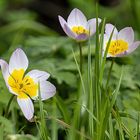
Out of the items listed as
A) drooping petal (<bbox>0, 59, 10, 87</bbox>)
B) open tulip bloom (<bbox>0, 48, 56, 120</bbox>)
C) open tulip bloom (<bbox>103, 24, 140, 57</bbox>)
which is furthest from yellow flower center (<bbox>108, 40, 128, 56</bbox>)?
drooping petal (<bbox>0, 59, 10, 87</bbox>)

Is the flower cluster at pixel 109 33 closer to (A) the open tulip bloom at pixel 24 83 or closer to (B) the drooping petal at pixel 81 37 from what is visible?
(B) the drooping petal at pixel 81 37

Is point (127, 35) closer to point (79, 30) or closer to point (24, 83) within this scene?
point (79, 30)

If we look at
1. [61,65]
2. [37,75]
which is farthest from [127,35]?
[61,65]

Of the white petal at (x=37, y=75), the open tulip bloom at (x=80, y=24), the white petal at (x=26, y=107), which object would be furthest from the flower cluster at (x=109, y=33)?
the white petal at (x=26, y=107)

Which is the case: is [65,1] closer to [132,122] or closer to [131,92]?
[131,92]

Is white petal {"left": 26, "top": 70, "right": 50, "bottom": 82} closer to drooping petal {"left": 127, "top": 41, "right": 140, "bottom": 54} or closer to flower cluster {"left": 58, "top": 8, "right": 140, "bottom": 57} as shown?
flower cluster {"left": 58, "top": 8, "right": 140, "bottom": 57}

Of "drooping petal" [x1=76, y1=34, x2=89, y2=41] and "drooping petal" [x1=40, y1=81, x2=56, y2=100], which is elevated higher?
"drooping petal" [x1=76, y1=34, x2=89, y2=41]

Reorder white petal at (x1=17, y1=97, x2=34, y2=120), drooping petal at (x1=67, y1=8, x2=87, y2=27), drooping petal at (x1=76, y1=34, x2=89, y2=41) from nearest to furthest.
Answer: white petal at (x1=17, y1=97, x2=34, y2=120)
drooping petal at (x1=76, y1=34, x2=89, y2=41)
drooping petal at (x1=67, y1=8, x2=87, y2=27)

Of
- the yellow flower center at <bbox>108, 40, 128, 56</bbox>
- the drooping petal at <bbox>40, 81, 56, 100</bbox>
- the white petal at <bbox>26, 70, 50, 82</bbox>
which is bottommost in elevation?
the drooping petal at <bbox>40, 81, 56, 100</bbox>
